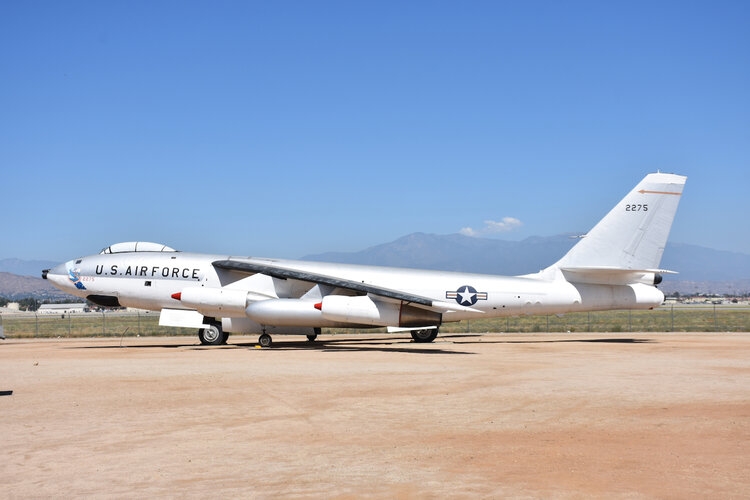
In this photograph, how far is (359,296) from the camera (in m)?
25.6

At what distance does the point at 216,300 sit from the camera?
25.7 meters

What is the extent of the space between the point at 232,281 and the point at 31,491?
20.3m

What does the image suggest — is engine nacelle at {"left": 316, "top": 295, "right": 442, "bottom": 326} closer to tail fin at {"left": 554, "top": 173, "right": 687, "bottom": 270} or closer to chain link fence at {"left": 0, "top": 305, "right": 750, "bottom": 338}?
tail fin at {"left": 554, "top": 173, "right": 687, "bottom": 270}

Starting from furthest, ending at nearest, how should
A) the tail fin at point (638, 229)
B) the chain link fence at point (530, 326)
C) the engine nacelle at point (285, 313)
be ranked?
1. the chain link fence at point (530, 326)
2. the tail fin at point (638, 229)
3. the engine nacelle at point (285, 313)

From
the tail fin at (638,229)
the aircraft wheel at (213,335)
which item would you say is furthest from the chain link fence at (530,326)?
the tail fin at (638,229)

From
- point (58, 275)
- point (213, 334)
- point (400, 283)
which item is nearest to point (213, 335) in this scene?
point (213, 334)

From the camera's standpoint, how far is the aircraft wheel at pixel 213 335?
2752 cm

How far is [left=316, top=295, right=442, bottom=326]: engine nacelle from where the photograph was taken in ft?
80.4

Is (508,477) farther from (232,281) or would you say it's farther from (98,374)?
(232,281)

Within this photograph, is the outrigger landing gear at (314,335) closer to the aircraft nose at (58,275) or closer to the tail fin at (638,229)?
the aircraft nose at (58,275)

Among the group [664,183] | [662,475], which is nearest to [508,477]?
[662,475]

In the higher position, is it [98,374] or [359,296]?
[359,296]

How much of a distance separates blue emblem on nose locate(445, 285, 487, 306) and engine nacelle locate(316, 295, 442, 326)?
2.29 meters

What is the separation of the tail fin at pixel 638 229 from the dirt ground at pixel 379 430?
24.9ft
